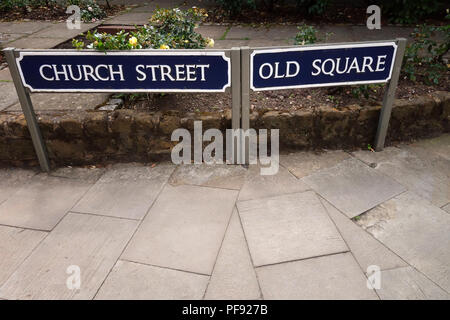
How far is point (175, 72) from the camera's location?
Answer: 287 centimetres

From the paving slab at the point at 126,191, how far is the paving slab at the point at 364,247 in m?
1.48

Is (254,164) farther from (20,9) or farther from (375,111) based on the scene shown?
(20,9)

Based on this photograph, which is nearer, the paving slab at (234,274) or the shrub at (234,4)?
the paving slab at (234,274)

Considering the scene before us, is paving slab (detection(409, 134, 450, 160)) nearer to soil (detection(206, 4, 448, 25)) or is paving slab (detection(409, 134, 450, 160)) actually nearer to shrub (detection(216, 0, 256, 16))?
soil (detection(206, 4, 448, 25))

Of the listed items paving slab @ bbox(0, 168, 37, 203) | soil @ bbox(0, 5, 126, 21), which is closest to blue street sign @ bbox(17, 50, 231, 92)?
paving slab @ bbox(0, 168, 37, 203)

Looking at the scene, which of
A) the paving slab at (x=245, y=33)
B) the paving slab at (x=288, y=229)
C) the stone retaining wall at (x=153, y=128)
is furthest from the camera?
the paving slab at (x=245, y=33)

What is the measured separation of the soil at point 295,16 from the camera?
6.61 m

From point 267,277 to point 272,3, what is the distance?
6127mm

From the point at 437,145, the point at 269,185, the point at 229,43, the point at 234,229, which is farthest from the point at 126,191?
the point at 229,43

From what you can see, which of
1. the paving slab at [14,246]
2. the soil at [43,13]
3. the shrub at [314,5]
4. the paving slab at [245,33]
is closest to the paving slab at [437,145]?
the paving slab at [245,33]

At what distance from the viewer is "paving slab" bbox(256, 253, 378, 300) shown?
7.11 feet

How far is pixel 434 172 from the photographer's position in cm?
322

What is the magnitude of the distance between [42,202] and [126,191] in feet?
2.23

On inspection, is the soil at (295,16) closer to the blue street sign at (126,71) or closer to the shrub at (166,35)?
the shrub at (166,35)
